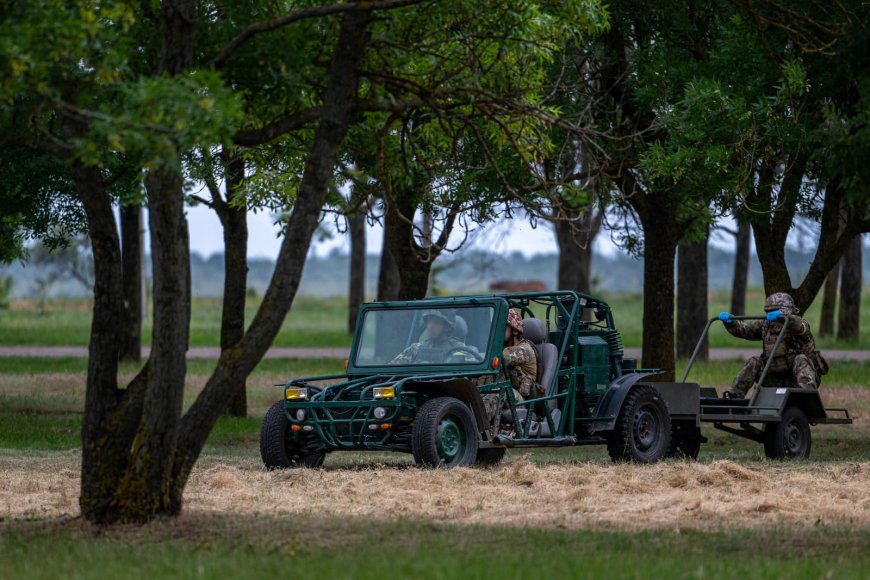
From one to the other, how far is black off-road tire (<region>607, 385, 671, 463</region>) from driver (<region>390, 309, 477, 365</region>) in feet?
6.47

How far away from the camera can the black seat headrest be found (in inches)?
597

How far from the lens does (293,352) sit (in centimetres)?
4125

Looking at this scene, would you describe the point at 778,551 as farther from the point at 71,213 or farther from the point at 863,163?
the point at 71,213

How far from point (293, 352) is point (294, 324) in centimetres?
2417

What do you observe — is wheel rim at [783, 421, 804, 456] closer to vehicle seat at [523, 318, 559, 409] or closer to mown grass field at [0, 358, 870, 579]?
mown grass field at [0, 358, 870, 579]

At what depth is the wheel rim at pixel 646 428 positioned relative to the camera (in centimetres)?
1569

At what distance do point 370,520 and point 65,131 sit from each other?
356 centimetres

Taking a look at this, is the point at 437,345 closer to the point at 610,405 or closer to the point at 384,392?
the point at 384,392

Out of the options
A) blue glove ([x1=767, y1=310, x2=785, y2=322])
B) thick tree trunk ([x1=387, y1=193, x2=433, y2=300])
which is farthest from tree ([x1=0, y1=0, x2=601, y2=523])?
thick tree trunk ([x1=387, y1=193, x2=433, y2=300])

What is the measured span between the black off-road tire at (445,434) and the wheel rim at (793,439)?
169 inches

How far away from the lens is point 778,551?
9.41 metres

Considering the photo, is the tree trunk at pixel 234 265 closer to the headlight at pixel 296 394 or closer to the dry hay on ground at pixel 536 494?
the dry hay on ground at pixel 536 494

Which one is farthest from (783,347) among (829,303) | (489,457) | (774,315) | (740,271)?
(829,303)

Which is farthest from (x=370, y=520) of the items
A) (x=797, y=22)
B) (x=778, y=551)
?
(x=797, y=22)
